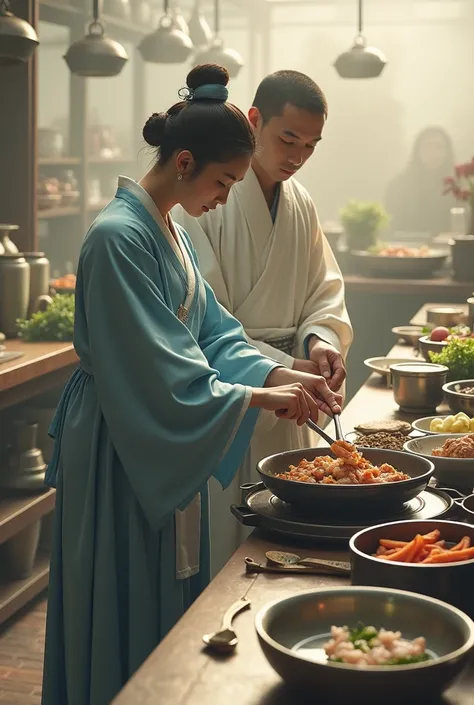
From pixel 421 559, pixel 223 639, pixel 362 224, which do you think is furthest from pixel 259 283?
pixel 362 224

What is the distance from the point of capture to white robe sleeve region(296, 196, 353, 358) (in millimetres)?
3117

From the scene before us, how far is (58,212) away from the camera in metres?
6.40

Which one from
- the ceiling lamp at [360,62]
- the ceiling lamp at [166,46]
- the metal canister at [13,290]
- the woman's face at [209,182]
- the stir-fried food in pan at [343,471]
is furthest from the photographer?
the ceiling lamp at [360,62]

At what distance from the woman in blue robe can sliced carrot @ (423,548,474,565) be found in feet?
1.89

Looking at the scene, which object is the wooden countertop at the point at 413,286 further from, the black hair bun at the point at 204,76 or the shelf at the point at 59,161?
the black hair bun at the point at 204,76

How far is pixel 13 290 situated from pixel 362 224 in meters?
3.20

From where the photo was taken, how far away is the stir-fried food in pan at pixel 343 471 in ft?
6.15

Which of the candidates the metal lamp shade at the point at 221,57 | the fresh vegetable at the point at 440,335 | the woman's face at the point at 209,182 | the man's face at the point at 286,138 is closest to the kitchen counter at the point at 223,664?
the woman's face at the point at 209,182

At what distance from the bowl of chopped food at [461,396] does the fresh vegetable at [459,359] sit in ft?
0.72

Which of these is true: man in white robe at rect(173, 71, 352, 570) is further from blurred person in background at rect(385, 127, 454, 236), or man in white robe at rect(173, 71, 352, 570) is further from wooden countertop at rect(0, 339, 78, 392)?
blurred person in background at rect(385, 127, 454, 236)

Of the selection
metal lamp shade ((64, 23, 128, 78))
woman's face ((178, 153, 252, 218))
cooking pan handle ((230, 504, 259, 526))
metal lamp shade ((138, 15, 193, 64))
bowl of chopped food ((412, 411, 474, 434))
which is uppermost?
metal lamp shade ((138, 15, 193, 64))

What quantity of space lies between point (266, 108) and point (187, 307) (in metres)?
0.93

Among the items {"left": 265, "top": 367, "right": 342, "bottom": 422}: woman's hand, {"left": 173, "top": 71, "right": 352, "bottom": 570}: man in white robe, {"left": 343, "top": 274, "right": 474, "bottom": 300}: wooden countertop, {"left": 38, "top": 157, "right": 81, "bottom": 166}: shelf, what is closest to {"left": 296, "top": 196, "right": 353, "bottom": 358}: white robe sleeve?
{"left": 173, "top": 71, "right": 352, "bottom": 570}: man in white robe

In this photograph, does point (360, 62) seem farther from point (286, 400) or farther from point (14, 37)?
point (286, 400)
